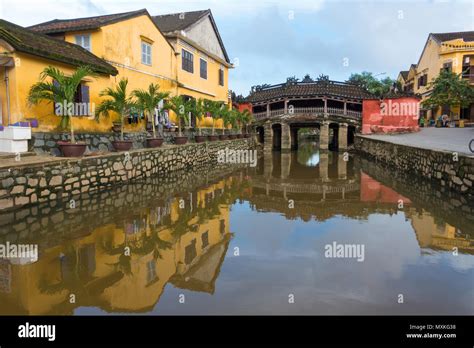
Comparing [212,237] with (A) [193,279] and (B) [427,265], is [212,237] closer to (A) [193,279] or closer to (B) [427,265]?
(A) [193,279]

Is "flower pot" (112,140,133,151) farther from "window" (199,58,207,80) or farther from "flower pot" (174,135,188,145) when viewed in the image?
"window" (199,58,207,80)

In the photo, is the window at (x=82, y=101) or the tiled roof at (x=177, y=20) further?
the tiled roof at (x=177, y=20)

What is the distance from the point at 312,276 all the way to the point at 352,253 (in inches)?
49.4

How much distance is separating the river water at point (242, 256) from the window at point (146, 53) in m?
9.35

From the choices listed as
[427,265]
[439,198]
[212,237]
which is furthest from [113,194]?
[439,198]

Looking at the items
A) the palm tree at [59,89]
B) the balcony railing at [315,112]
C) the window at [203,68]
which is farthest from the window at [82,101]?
the balcony railing at [315,112]

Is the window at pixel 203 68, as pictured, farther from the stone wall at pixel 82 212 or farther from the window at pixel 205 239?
the window at pixel 205 239

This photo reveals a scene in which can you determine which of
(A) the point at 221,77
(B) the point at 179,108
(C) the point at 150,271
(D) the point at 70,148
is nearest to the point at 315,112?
(A) the point at 221,77

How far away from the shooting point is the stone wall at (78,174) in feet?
26.2

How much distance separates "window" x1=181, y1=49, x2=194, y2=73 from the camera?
2081 cm

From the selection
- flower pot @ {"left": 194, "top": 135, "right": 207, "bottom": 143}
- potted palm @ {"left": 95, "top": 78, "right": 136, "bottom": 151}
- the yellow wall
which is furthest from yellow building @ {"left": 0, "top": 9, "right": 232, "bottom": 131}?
the yellow wall

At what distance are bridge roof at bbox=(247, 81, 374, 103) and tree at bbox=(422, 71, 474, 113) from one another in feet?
18.3

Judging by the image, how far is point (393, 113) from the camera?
30016mm
